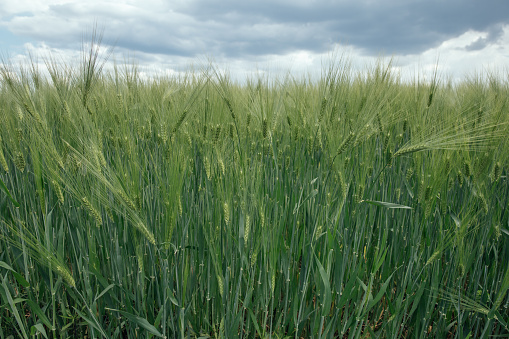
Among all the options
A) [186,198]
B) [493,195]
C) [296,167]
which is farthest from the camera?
[296,167]

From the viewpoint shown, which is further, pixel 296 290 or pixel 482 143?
pixel 482 143

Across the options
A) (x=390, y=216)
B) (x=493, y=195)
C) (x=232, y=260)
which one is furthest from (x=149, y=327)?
(x=493, y=195)

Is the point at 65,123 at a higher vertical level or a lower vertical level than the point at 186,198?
higher

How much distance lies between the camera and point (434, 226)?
1.62 meters

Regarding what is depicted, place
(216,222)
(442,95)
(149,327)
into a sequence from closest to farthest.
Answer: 1. (149,327)
2. (216,222)
3. (442,95)

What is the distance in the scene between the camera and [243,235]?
1157mm

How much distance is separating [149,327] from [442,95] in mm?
2997

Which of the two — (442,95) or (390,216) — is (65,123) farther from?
(442,95)

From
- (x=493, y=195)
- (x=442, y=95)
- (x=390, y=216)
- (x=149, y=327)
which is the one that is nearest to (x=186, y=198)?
(x=149, y=327)

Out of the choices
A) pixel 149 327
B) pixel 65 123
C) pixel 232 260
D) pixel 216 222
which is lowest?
pixel 149 327

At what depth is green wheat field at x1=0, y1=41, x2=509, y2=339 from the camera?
120 centimetres

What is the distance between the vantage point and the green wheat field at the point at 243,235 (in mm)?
1195

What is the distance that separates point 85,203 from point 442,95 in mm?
3001

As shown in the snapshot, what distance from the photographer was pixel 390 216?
1.67 meters
